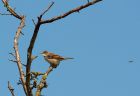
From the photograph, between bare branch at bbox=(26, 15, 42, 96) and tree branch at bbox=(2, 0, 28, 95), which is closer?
bare branch at bbox=(26, 15, 42, 96)

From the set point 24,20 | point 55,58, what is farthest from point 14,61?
point 55,58

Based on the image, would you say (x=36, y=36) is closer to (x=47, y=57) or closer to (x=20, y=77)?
(x=20, y=77)

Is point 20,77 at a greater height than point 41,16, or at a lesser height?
lesser

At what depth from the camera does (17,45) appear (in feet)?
23.6

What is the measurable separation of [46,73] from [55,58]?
3.66 m

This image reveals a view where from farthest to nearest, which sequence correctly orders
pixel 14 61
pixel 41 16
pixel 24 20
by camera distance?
pixel 24 20 → pixel 14 61 → pixel 41 16

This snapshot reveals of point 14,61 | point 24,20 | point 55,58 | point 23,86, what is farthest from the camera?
point 55,58

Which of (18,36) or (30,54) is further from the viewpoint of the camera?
(18,36)

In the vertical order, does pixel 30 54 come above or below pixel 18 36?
below

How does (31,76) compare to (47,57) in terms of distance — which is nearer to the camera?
(31,76)

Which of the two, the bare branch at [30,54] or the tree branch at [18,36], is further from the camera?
the tree branch at [18,36]

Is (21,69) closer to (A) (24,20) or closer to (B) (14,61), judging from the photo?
(B) (14,61)

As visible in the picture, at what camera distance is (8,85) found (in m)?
7.04

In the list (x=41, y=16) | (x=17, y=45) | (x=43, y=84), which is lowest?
(x=43, y=84)
